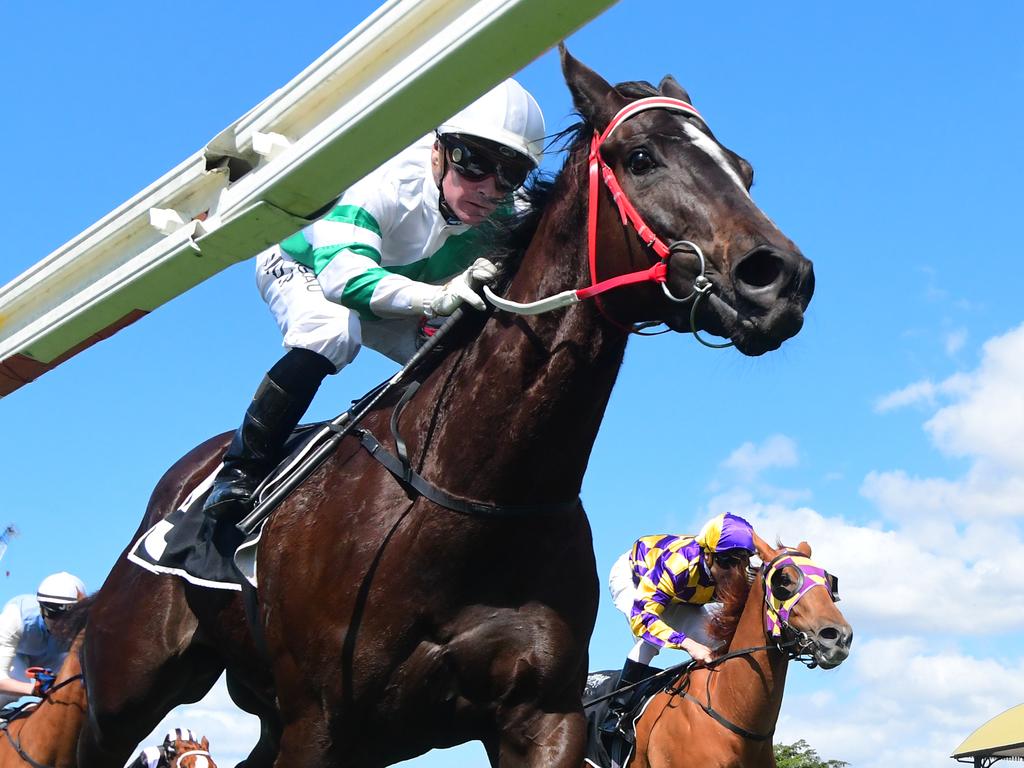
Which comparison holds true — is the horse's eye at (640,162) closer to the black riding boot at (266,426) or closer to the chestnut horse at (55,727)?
the black riding boot at (266,426)

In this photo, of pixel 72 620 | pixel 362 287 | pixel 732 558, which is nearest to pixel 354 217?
pixel 362 287

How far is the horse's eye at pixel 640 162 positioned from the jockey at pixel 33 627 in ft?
27.4

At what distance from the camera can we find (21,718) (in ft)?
29.0

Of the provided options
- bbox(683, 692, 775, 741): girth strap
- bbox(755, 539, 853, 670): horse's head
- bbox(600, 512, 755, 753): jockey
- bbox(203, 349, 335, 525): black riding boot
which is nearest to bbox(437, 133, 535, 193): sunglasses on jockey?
bbox(203, 349, 335, 525): black riding boot

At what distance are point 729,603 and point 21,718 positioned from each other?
5.05m

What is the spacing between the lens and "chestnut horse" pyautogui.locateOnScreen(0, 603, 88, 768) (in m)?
8.12

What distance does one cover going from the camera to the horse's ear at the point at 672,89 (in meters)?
4.80

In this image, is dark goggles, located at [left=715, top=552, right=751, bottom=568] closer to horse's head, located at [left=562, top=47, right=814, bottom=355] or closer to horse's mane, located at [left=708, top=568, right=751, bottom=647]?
horse's mane, located at [left=708, top=568, right=751, bottom=647]

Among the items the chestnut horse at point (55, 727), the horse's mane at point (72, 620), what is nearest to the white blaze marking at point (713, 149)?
the horse's mane at point (72, 620)

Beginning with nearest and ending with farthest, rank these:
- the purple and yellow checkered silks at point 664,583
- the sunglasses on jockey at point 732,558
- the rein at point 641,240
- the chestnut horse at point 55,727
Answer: the rein at point 641,240
the chestnut horse at point 55,727
the sunglasses on jockey at point 732,558
the purple and yellow checkered silks at point 664,583

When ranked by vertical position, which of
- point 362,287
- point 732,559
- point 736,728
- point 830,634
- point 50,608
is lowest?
point 362,287

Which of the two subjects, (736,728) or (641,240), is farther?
(736,728)

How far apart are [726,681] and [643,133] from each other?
19.5ft

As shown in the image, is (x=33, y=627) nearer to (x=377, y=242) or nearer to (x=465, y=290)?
Answer: (x=377, y=242)
